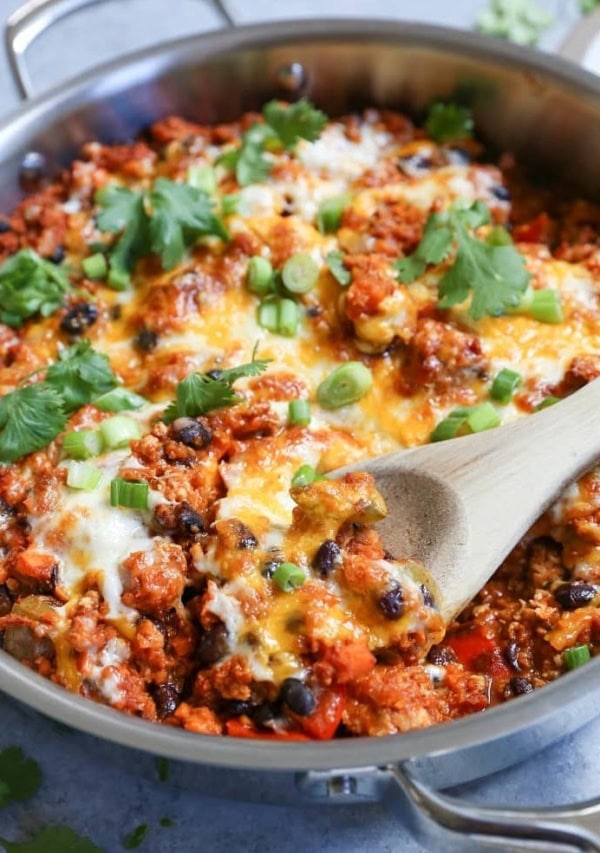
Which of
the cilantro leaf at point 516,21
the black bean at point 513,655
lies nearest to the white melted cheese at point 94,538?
the black bean at point 513,655

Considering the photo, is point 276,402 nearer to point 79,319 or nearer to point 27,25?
point 79,319

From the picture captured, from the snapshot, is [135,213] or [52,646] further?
[135,213]

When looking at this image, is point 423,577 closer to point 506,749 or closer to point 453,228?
point 506,749

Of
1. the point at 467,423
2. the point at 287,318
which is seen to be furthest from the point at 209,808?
the point at 287,318

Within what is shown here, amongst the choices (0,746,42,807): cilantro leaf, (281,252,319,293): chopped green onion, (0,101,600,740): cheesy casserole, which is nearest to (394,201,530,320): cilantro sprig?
(0,101,600,740): cheesy casserole

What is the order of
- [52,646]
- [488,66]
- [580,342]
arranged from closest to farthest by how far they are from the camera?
[52,646] < [580,342] < [488,66]

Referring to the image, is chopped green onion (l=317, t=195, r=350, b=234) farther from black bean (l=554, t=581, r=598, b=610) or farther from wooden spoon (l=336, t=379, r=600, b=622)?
black bean (l=554, t=581, r=598, b=610)

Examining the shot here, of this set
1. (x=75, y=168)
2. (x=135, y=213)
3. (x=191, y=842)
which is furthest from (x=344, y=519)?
(x=75, y=168)
